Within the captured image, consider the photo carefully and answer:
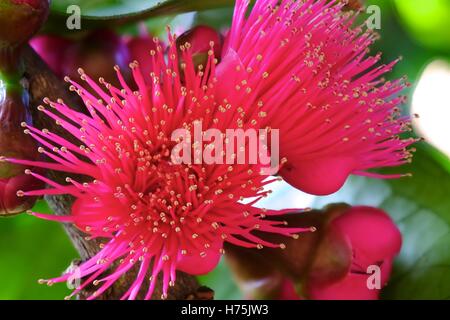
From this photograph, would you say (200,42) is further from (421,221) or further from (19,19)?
(421,221)

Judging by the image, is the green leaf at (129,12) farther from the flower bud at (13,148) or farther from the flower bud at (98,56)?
the flower bud at (13,148)

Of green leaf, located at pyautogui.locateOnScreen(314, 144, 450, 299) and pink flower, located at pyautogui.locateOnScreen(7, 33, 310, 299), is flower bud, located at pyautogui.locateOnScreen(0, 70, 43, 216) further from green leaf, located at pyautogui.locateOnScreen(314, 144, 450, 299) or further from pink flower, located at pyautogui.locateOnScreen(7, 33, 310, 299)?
green leaf, located at pyautogui.locateOnScreen(314, 144, 450, 299)

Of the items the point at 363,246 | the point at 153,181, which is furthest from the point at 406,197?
the point at 153,181

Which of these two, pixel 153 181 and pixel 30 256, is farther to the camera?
pixel 30 256

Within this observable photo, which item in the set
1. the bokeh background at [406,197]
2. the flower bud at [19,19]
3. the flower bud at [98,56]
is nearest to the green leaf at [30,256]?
the bokeh background at [406,197]

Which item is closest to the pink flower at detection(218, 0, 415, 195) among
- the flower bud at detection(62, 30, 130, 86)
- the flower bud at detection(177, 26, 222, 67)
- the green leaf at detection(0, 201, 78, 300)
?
the flower bud at detection(177, 26, 222, 67)

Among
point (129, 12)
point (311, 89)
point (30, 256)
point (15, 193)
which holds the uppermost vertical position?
point (129, 12)
